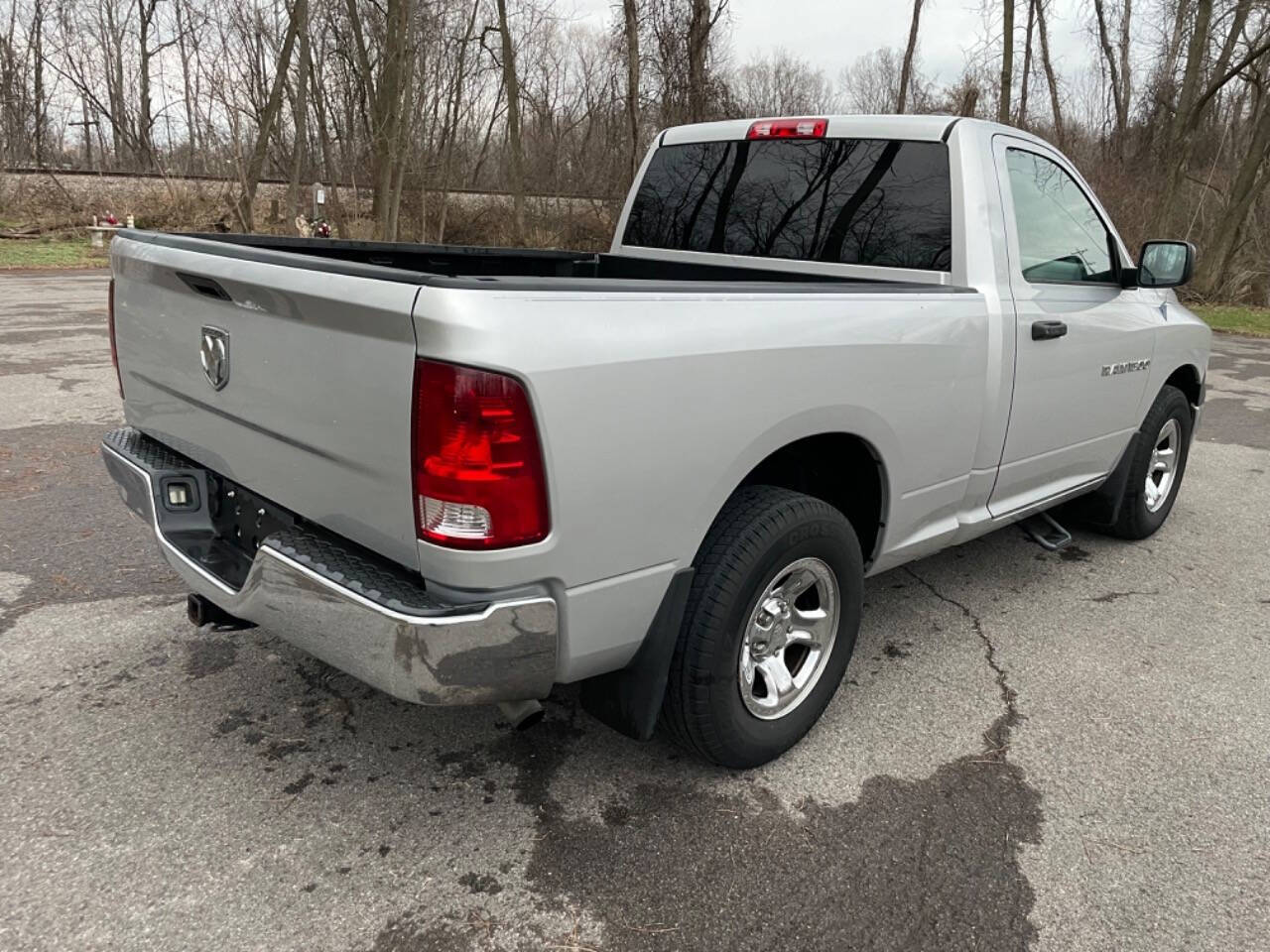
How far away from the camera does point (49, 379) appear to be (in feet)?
25.6

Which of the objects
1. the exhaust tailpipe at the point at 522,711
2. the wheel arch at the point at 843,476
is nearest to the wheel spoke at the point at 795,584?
the wheel arch at the point at 843,476

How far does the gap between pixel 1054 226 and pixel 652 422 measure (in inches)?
97.1

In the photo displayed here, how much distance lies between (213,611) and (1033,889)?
238 cm

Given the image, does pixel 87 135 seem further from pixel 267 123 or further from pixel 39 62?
pixel 267 123

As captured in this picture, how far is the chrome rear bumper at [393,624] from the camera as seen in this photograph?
198 centimetres

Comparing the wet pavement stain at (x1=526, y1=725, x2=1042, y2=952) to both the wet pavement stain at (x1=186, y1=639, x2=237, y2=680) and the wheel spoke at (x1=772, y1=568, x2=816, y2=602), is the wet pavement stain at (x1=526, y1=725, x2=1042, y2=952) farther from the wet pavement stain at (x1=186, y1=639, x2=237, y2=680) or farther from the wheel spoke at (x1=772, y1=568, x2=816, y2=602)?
the wet pavement stain at (x1=186, y1=639, x2=237, y2=680)

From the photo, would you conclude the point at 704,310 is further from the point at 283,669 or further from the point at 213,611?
the point at 283,669

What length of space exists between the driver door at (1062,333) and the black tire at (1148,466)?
306mm

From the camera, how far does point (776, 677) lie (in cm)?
279

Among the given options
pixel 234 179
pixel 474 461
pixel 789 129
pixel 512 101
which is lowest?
pixel 474 461

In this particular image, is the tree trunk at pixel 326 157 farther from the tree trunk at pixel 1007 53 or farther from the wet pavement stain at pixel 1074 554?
the wet pavement stain at pixel 1074 554

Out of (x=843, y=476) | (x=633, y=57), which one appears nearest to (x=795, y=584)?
(x=843, y=476)

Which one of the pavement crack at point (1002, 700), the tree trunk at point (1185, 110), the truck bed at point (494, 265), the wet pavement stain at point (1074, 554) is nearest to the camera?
the truck bed at point (494, 265)

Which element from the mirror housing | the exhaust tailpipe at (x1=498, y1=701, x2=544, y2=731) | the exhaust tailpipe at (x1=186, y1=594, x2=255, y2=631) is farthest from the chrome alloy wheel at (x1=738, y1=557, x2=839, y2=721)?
the mirror housing
